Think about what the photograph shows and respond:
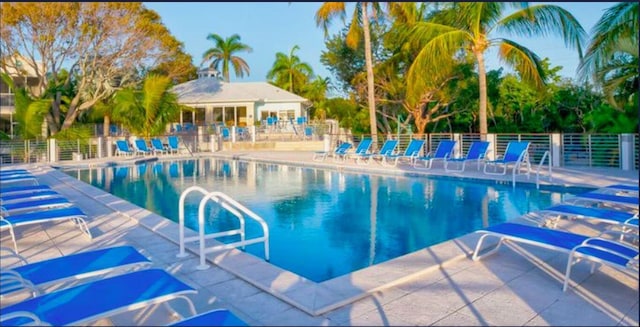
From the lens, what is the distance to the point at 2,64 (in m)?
20.8

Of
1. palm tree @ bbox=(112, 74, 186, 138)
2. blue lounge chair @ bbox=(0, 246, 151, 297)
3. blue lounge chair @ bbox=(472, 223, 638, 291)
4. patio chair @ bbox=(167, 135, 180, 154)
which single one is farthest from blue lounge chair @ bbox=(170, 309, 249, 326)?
palm tree @ bbox=(112, 74, 186, 138)

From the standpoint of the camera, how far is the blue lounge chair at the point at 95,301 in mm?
2561

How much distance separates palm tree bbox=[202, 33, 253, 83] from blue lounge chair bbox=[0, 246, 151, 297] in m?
37.7

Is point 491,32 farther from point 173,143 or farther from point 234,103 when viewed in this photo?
point 234,103

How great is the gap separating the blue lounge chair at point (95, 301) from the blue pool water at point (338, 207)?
6.91 feet

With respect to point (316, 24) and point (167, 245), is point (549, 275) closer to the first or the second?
point (167, 245)

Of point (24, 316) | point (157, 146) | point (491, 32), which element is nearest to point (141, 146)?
point (157, 146)

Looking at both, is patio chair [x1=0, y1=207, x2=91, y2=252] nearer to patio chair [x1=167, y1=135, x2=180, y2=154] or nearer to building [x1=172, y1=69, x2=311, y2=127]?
patio chair [x1=167, y1=135, x2=180, y2=154]

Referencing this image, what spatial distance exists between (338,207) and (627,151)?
350 inches

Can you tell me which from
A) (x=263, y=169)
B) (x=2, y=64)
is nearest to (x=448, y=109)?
(x=263, y=169)

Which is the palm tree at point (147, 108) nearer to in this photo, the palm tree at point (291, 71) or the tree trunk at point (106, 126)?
the tree trunk at point (106, 126)

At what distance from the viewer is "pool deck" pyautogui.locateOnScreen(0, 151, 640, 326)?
10.7 ft

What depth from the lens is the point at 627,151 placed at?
12.6m

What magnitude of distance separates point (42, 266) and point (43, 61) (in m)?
21.0
